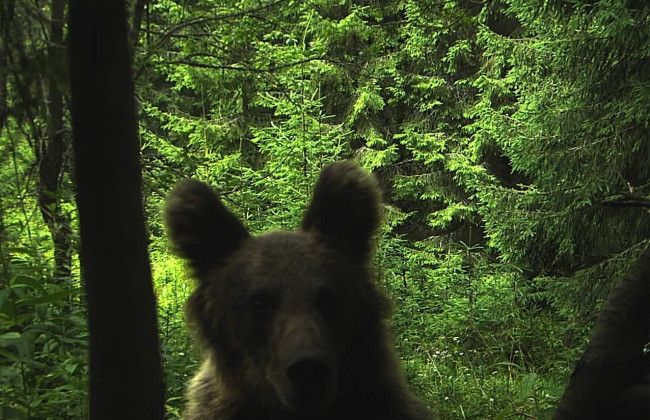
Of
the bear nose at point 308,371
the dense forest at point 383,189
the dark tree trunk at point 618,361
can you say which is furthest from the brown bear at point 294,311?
the dark tree trunk at point 618,361

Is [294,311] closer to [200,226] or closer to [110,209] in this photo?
[200,226]

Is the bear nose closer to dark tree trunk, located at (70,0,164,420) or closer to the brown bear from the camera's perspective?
the brown bear

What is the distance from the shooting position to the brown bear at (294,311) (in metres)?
2.78

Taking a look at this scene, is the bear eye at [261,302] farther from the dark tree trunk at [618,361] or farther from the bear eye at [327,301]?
the dark tree trunk at [618,361]

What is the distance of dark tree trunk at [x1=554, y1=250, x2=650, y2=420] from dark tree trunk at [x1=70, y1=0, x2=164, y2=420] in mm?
1541

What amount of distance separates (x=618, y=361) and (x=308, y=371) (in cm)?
113

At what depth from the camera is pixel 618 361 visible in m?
2.31

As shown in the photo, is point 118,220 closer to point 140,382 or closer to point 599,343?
point 140,382

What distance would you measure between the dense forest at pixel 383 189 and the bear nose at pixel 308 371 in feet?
3.42

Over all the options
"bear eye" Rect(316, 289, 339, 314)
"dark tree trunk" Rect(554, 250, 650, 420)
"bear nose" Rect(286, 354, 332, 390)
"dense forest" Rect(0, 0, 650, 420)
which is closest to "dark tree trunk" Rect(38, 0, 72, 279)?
"dense forest" Rect(0, 0, 650, 420)

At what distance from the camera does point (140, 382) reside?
2.31 meters

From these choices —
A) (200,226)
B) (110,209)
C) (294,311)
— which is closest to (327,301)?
(294,311)

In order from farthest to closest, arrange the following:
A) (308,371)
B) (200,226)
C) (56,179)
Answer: (56,179)
(200,226)
(308,371)

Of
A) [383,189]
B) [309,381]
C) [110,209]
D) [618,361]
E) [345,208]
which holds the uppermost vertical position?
[110,209]
